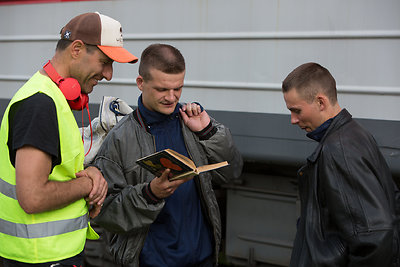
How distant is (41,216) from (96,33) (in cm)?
70

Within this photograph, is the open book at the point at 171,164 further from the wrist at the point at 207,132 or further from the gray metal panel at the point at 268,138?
the gray metal panel at the point at 268,138

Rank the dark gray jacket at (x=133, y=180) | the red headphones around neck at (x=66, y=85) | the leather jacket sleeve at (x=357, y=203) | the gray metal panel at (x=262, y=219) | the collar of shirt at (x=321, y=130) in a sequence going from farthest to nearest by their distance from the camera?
1. the gray metal panel at (x=262, y=219)
2. the dark gray jacket at (x=133, y=180)
3. the collar of shirt at (x=321, y=130)
4. the red headphones around neck at (x=66, y=85)
5. the leather jacket sleeve at (x=357, y=203)

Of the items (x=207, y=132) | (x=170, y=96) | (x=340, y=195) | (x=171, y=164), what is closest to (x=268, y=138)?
(x=207, y=132)

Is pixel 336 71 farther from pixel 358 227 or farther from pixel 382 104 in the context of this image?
pixel 358 227

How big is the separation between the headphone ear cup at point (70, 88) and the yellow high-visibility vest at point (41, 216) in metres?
0.03

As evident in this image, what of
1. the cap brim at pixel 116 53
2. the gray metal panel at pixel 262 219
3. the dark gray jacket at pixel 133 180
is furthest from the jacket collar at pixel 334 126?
the gray metal panel at pixel 262 219

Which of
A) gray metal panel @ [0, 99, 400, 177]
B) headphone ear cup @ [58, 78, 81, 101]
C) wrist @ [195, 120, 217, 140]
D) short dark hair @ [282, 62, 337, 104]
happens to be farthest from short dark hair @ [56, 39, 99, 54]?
gray metal panel @ [0, 99, 400, 177]

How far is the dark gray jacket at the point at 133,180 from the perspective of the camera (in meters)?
1.96

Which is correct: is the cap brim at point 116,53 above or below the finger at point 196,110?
above

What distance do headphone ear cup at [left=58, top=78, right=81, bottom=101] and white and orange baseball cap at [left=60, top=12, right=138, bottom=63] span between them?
0.54ft

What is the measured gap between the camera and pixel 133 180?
2.09 metres

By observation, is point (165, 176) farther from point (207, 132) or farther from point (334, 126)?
point (334, 126)

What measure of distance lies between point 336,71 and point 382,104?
35 cm

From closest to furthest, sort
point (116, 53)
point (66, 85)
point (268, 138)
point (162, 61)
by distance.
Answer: point (66, 85) < point (116, 53) < point (162, 61) < point (268, 138)
